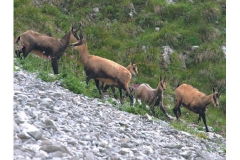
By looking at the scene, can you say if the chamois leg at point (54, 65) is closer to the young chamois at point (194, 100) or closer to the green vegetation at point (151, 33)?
the green vegetation at point (151, 33)

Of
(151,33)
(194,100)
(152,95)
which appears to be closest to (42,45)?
(152,95)

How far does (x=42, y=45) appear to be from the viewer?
8750 millimetres

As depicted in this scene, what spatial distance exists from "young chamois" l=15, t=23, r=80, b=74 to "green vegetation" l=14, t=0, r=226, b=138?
886mm

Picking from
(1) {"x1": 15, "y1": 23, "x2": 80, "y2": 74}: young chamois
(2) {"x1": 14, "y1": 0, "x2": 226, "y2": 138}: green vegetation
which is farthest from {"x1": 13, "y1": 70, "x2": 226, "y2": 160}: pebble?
(2) {"x1": 14, "y1": 0, "x2": 226, "y2": 138}: green vegetation

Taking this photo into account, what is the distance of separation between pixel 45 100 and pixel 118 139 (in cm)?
124

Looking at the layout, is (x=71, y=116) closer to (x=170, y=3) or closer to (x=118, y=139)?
(x=118, y=139)

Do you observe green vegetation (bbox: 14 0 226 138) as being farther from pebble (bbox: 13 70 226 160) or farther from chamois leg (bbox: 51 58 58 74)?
pebble (bbox: 13 70 226 160)

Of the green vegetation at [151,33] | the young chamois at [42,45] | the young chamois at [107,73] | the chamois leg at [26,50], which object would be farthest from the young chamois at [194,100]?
the chamois leg at [26,50]

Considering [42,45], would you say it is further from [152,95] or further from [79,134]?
[79,134]

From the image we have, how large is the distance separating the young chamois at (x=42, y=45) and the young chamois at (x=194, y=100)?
3274mm

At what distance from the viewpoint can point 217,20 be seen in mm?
14664

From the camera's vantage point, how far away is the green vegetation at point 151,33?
1163 cm
